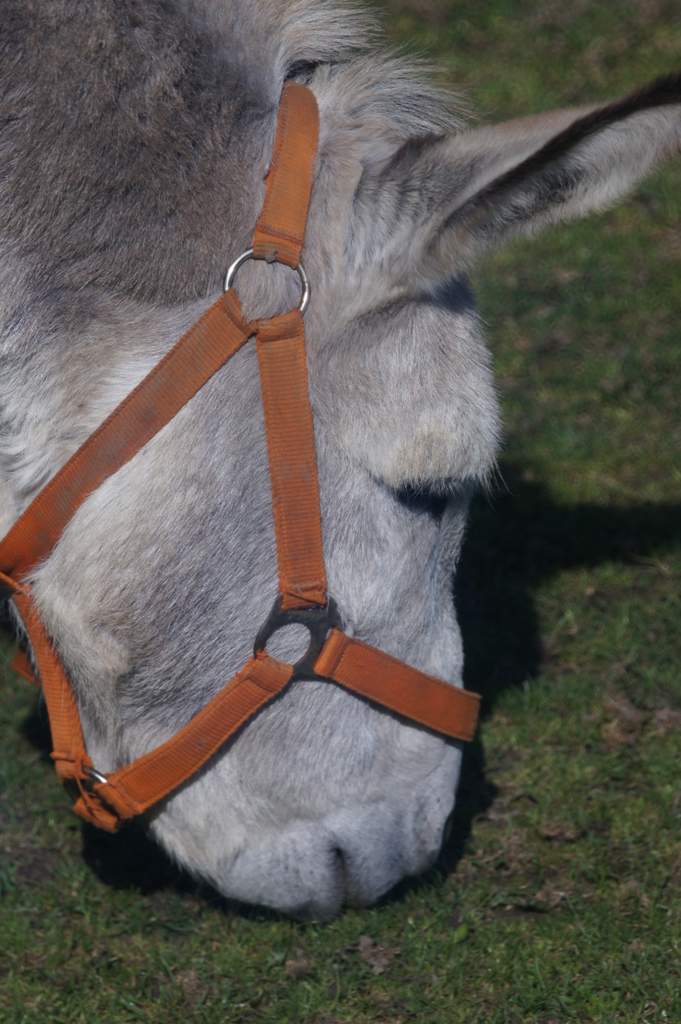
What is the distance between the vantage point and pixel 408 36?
23.8ft

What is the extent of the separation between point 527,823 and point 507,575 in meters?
1.07

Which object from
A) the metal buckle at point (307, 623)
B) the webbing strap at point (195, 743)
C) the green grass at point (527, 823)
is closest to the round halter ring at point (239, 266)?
the metal buckle at point (307, 623)

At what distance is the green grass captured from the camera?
2957 millimetres

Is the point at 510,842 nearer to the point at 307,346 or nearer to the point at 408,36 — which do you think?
the point at 307,346

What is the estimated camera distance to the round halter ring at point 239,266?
2254 mm

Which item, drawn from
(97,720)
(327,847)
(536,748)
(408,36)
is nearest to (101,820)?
(97,720)

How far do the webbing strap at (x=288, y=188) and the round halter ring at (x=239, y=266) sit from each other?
1 centimetres

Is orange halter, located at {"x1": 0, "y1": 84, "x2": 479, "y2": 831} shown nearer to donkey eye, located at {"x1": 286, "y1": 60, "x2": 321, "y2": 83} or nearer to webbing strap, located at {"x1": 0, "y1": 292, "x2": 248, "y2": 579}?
webbing strap, located at {"x1": 0, "y1": 292, "x2": 248, "y2": 579}

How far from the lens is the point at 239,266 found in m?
2.28

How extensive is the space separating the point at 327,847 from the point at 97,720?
555 mm

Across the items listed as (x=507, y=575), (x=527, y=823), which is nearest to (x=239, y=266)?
(x=527, y=823)

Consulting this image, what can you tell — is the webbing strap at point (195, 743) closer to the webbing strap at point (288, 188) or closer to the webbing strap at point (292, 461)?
the webbing strap at point (292, 461)

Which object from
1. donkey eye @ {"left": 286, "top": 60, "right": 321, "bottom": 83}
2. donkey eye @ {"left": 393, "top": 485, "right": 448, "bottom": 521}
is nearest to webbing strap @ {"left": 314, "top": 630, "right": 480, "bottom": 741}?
donkey eye @ {"left": 393, "top": 485, "right": 448, "bottom": 521}

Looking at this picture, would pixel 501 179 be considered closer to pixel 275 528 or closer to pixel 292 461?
pixel 292 461
